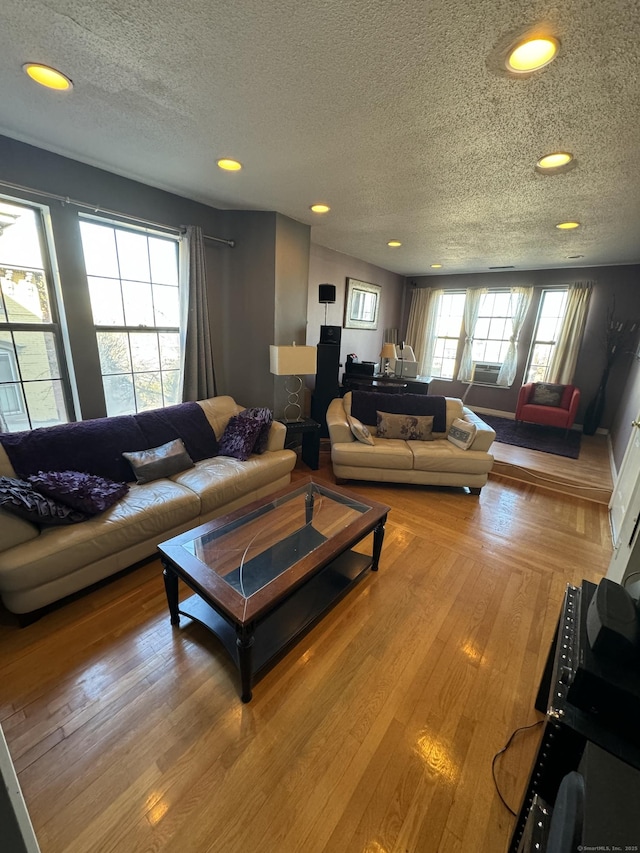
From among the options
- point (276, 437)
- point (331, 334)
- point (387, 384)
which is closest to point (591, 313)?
point (387, 384)

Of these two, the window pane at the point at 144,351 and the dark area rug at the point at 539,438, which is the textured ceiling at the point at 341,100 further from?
the dark area rug at the point at 539,438

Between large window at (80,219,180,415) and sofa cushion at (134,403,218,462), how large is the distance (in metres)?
0.43

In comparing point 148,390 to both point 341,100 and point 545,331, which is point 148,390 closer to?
point 341,100

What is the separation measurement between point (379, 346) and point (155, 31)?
5137 mm

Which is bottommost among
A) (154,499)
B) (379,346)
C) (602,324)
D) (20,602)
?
(20,602)

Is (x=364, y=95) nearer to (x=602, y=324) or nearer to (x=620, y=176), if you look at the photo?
(x=620, y=176)

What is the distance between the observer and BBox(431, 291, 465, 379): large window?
5.91m

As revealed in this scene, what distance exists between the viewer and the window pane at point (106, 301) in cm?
247

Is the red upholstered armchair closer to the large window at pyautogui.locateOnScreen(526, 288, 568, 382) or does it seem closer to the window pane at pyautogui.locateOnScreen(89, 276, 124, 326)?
the large window at pyautogui.locateOnScreen(526, 288, 568, 382)

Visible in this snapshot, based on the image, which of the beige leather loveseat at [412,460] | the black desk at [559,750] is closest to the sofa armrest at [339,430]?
the beige leather loveseat at [412,460]

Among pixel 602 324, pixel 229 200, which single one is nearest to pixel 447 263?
pixel 602 324

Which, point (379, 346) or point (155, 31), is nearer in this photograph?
point (155, 31)

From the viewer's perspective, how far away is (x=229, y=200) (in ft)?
9.07

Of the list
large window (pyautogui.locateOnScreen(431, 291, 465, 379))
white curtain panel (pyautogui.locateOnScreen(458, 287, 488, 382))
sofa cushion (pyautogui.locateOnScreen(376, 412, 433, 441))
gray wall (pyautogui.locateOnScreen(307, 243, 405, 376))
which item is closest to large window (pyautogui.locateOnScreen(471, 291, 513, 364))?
white curtain panel (pyautogui.locateOnScreen(458, 287, 488, 382))
